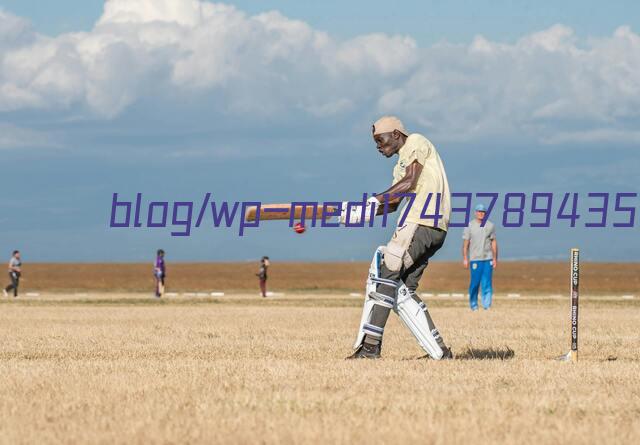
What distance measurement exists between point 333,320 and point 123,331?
4.79 m

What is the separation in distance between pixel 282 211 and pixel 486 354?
317 centimetres

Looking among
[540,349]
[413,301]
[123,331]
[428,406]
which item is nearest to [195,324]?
[123,331]

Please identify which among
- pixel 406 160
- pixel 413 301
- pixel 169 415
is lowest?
pixel 169 415

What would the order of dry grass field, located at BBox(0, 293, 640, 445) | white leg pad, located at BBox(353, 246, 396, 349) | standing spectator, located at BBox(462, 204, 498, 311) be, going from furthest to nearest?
standing spectator, located at BBox(462, 204, 498, 311) < white leg pad, located at BBox(353, 246, 396, 349) < dry grass field, located at BBox(0, 293, 640, 445)

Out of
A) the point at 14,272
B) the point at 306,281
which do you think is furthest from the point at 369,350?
the point at 306,281

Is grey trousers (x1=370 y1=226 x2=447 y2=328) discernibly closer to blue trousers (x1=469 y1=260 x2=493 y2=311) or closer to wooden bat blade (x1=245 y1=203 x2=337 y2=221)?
wooden bat blade (x1=245 y1=203 x2=337 y2=221)

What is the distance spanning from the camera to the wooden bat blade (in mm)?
11445

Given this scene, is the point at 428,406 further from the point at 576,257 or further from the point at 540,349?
the point at 540,349

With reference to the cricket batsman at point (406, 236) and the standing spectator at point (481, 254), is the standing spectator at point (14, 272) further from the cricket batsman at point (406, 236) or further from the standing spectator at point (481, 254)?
the cricket batsman at point (406, 236)

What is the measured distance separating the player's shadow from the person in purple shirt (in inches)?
1044

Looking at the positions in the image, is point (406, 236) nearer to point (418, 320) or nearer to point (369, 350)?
point (418, 320)

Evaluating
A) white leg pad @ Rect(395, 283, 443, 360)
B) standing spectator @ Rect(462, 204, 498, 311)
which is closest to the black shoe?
white leg pad @ Rect(395, 283, 443, 360)

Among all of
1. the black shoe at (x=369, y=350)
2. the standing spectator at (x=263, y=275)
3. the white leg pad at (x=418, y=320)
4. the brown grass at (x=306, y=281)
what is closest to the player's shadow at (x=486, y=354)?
the white leg pad at (x=418, y=320)

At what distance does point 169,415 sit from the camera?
760cm
